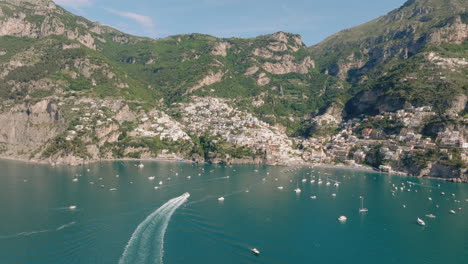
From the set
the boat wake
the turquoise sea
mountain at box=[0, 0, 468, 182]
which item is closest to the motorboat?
the turquoise sea

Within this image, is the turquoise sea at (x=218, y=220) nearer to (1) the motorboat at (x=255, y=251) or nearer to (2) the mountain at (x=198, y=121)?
(1) the motorboat at (x=255, y=251)

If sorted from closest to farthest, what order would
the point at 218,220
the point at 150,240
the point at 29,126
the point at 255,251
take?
the point at 255,251 → the point at 150,240 → the point at 218,220 → the point at 29,126

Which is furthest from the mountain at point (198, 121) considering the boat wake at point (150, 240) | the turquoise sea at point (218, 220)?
the boat wake at point (150, 240)

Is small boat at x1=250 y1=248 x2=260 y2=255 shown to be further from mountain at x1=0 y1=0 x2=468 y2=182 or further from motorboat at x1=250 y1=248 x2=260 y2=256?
mountain at x1=0 y1=0 x2=468 y2=182

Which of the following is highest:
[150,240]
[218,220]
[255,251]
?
[218,220]

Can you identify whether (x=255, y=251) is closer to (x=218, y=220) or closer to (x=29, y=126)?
(x=218, y=220)

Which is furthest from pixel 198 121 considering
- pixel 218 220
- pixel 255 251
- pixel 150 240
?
pixel 255 251
